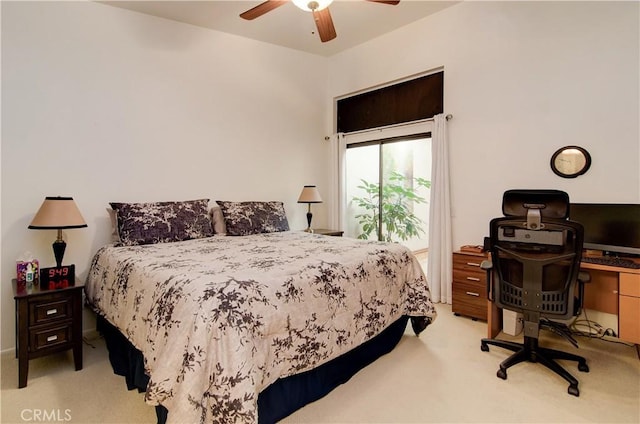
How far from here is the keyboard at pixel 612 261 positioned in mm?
2260

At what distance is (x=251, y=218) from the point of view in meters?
3.51

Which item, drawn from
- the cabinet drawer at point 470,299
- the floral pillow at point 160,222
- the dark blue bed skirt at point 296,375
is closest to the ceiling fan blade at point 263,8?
the floral pillow at point 160,222

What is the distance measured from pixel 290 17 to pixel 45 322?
3522 millimetres

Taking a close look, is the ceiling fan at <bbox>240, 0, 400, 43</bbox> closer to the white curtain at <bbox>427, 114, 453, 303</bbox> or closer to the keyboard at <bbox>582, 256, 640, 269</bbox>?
the white curtain at <bbox>427, 114, 453, 303</bbox>

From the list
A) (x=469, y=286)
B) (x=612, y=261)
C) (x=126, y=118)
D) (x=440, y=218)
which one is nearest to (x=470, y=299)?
(x=469, y=286)

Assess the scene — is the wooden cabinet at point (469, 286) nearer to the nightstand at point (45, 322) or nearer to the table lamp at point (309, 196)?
the table lamp at point (309, 196)

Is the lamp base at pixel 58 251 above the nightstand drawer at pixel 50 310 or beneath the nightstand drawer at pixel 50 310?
above

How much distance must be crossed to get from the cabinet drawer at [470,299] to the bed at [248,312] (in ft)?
2.32

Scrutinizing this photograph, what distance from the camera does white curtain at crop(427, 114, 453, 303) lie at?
141 inches

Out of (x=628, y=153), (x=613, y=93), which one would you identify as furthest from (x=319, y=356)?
(x=613, y=93)

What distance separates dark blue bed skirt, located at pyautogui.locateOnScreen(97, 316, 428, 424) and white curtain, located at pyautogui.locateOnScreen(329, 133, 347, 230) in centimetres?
230

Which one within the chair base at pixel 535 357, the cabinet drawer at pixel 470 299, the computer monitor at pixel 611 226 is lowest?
the chair base at pixel 535 357

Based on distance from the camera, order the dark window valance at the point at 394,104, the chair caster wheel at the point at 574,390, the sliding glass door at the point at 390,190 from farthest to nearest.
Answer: the sliding glass door at the point at 390,190, the dark window valance at the point at 394,104, the chair caster wheel at the point at 574,390

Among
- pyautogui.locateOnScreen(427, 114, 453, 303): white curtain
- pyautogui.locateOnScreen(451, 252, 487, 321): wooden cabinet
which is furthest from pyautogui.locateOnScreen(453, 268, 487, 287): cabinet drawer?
pyautogui.locateOnScreen(427, 114, 453, 303): white curtain
